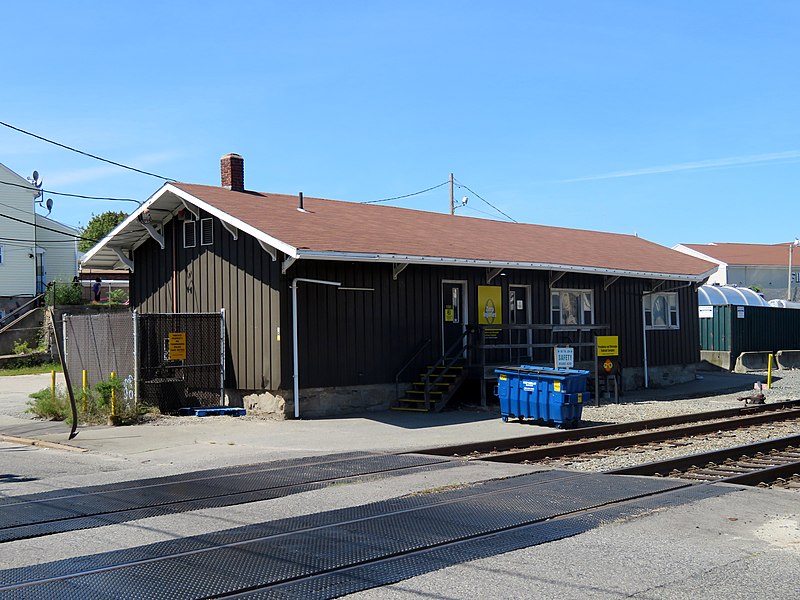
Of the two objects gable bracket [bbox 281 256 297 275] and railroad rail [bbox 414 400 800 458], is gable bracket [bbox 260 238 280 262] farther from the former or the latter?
railroad rail [bbox 414 400 800 458]

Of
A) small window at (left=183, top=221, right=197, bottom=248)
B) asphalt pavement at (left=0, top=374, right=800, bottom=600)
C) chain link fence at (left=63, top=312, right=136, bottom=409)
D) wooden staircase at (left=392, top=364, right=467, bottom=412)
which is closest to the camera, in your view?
asphalt pavement at (left=0, top=374, right=800, bottom=600)

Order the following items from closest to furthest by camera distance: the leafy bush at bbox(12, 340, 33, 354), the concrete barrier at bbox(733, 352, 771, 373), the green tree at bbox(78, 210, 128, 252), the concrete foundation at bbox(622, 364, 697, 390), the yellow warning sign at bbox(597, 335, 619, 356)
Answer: the yellow warning sign at bbox(597, 335, 619, 356) < the concrete foundation at bbox(622, 364, 697, 390) < the concrete barrier at bbox(733, 352, 771, 373) < the leafy bush at bbox(12, 340, 33, 354) < the green tree at bbox(78, 210, 128, 252)

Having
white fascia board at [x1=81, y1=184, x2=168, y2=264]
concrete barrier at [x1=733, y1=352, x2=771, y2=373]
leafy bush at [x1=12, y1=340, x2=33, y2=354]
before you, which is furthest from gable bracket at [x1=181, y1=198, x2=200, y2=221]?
concrete barrier at [x1=733, y1=352, x2=771, y2=373]

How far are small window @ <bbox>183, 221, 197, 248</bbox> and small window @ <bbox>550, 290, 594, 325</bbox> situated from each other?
9.74m

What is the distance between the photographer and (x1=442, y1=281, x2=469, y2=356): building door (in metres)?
21.3

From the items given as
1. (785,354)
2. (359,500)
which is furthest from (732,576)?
(785,354)

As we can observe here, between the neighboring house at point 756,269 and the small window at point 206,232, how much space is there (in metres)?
59.4

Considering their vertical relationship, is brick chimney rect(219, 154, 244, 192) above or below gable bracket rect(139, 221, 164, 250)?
above

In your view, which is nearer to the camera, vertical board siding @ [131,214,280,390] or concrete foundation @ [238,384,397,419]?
concrete foundation @ [238,384,397,419]

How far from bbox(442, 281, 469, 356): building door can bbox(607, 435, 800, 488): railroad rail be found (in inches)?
347

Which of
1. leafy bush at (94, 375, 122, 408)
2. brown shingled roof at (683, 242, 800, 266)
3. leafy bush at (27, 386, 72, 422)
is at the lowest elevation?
leafy bush at (27, 386, 72, 422)

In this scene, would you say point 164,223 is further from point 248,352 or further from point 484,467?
point 484,467

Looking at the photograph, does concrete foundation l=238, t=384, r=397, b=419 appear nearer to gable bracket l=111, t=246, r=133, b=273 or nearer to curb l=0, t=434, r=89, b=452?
curb l=0, t=434, r=89, b=452

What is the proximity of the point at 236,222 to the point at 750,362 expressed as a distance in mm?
24246
